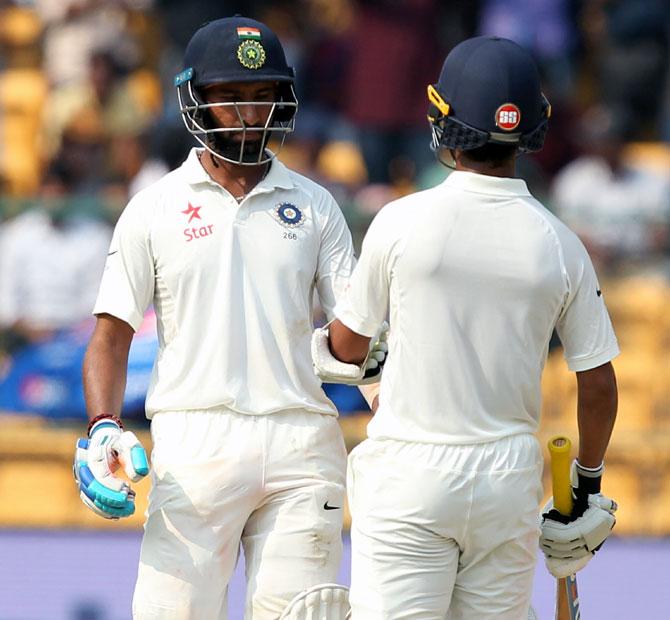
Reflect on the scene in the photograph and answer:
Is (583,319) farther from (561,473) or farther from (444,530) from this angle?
(444,530)

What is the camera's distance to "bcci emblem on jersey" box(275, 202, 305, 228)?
4195mm

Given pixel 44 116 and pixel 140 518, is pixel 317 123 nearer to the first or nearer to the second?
pixel 44 116

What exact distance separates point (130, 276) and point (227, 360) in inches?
13.0

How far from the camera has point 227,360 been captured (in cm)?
408

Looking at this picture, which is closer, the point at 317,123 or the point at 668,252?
the point at 668,252

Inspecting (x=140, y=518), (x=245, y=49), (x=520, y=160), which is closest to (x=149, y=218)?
(x=245, y=49)

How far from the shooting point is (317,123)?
34.0ft

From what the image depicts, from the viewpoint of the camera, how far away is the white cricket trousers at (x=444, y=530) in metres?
3.53

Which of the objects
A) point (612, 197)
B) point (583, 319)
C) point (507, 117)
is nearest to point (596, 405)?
point (583, 319)

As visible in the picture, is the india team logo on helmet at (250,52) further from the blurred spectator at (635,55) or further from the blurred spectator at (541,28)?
the blurred spectator at (635,55)

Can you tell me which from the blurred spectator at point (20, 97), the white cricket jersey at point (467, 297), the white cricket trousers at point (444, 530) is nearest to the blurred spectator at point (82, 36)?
the blurred spectator at point (20, 97)

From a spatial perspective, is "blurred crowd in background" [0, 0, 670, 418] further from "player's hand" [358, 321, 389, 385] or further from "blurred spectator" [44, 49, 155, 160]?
"player's hand" [358, 321, 389, 385]

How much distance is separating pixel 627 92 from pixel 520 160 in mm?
2008

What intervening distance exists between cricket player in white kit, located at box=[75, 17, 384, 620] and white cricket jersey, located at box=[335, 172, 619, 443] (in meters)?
0.54
